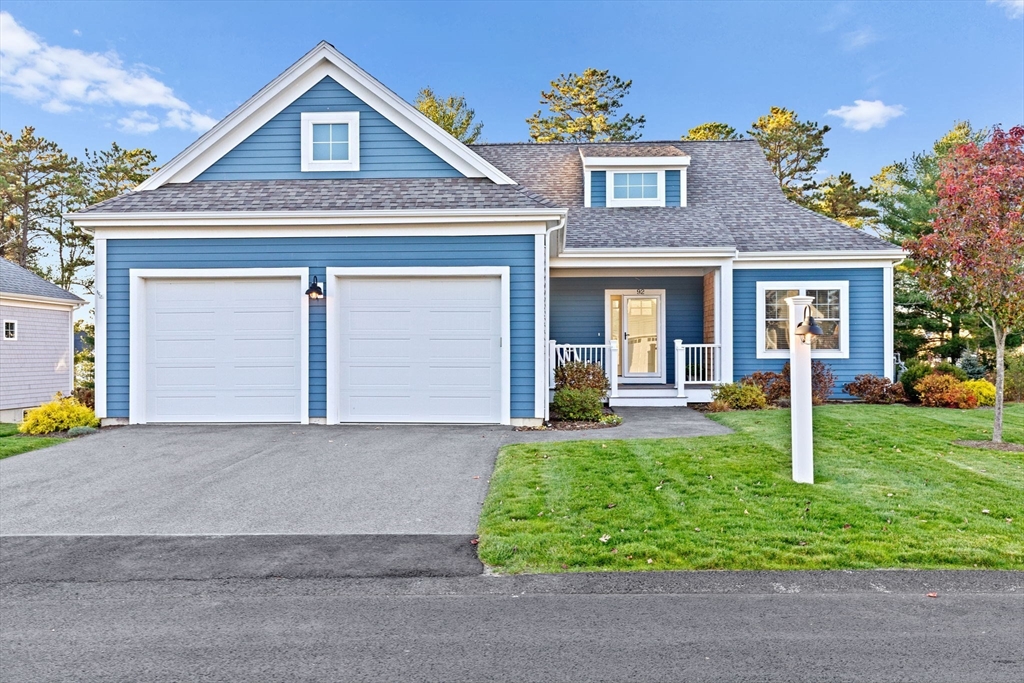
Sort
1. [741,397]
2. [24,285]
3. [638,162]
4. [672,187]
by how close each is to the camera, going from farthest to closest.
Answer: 1. [24,285]
2. [672,187]
3. [638,162]
4. [741,397]

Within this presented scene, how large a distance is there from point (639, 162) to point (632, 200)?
988mm

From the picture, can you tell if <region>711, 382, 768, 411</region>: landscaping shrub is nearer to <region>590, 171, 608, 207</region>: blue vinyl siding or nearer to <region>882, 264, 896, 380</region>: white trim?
<region>882, 264, 896, 380</region>: white trim

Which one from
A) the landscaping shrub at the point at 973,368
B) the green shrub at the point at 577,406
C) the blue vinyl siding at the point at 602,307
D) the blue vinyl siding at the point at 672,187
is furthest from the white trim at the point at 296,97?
the landscaping shrub at the point at 973,368

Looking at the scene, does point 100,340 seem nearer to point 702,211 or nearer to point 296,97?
point 296,97

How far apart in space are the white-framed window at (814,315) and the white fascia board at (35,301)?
21.3 metres

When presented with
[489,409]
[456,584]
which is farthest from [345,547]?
[489,409]

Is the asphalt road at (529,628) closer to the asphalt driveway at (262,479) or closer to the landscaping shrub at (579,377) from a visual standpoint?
the asphalt driveway at (262,479)

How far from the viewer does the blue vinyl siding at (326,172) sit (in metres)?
10.5

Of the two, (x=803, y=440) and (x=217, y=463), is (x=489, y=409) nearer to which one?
(x=217, y=463)

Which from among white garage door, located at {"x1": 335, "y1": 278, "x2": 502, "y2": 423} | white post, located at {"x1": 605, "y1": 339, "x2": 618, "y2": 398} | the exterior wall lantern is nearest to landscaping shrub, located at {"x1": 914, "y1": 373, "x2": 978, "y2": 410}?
white post, located at {"x1": 605, "y1": 339, "x2": 618, "y2": 398}

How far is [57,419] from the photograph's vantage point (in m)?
9.30

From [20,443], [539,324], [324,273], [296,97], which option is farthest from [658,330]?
[20,443]

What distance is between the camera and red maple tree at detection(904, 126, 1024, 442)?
7098 millimetres

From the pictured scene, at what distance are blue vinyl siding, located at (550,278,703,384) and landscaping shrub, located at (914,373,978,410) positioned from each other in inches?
186
